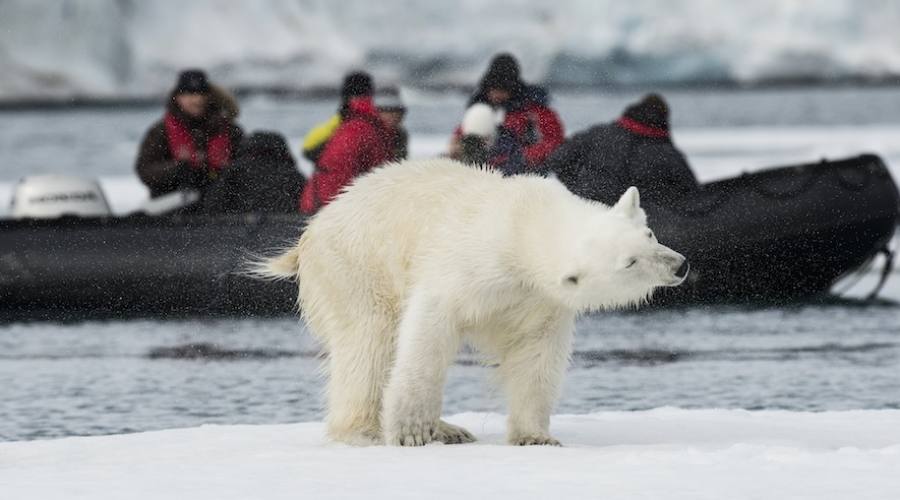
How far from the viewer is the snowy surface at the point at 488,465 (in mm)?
4258

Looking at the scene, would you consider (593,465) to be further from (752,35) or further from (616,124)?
(752,35)

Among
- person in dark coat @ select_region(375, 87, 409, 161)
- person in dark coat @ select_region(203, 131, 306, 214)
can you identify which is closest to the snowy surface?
person in dark coat @ select_region(375, 87, 409, 161)

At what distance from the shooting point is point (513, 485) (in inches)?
170

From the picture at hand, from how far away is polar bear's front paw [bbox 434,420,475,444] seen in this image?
5340 millimetres

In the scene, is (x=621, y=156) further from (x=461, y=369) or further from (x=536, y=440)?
(x=536, y=440)

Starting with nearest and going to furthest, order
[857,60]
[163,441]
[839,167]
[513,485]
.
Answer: [513,485], [163,441], [839,167], [857,60]

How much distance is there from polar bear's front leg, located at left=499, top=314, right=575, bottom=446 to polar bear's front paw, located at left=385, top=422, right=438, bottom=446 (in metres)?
0.30

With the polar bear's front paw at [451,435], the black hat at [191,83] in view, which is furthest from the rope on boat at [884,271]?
the polar bear's front paw at [451,435]

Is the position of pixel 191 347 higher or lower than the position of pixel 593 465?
lower

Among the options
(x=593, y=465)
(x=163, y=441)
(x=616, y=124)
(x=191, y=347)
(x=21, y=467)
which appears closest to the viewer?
(x=593, y=465)

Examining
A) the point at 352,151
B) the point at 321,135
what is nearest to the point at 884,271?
the point at 352,151

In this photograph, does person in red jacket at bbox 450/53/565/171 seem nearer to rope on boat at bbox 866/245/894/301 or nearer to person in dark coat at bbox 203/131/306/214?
person in dark coat at bbox 203/131/306/214

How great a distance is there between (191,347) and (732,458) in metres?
5.33

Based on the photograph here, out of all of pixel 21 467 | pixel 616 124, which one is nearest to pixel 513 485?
pixel 21 467
